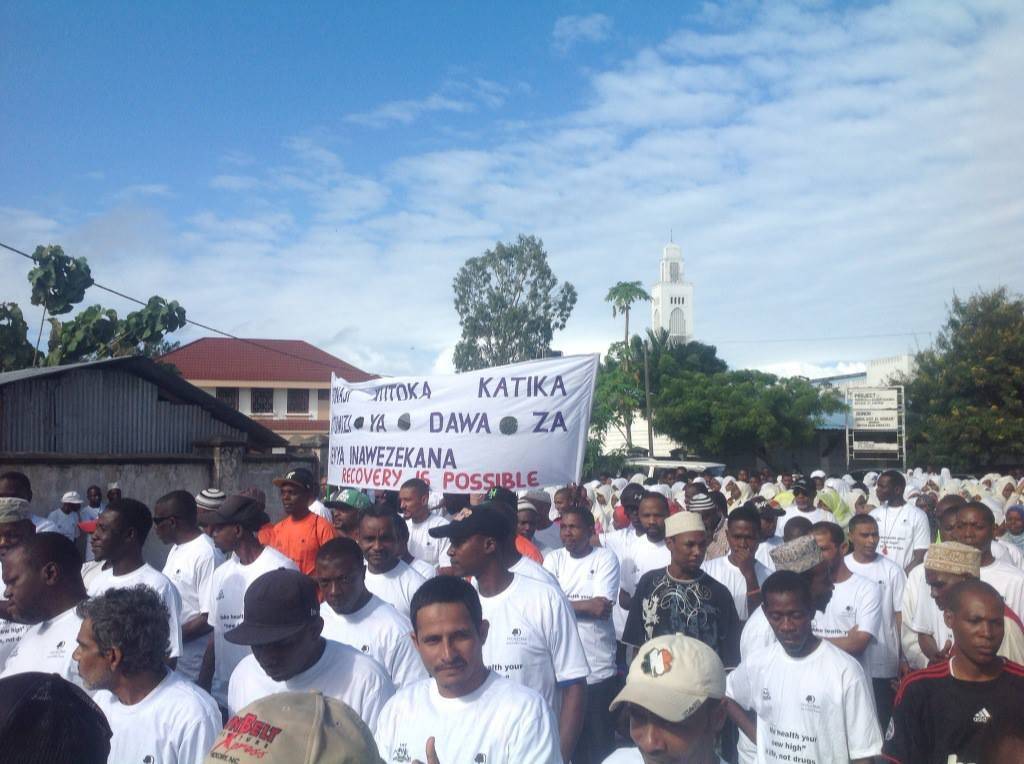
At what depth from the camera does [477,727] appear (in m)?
2.96

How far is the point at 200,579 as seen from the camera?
5543 millimetres

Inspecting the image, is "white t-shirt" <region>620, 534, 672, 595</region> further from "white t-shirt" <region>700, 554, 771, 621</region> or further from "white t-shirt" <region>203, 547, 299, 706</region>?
"white t-shirt" <region>203, 547, 299, 706</region>

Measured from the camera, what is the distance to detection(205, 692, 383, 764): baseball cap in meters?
1.60

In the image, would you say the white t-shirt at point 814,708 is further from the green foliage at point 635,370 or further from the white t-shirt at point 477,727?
the green foliage at point 635,370

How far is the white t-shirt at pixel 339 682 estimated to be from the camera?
340 cm

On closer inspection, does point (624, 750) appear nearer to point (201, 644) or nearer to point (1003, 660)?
point (1003, 660)

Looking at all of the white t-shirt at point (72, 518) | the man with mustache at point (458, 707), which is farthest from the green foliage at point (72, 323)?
the man with mustache at point (458, 707)

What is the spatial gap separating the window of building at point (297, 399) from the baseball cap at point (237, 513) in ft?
135

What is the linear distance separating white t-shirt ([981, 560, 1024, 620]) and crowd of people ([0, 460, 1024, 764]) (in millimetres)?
16

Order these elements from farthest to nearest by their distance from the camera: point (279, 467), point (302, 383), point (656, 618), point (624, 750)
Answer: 1. point (302, 383)
2. point (279, 467)
3. point (656, 618)
4. point (624, 750)

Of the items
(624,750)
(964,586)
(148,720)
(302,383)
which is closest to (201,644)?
(148,720)

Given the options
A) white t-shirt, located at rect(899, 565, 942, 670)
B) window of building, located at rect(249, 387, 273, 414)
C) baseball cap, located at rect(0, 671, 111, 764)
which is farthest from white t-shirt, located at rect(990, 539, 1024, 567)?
window of building, located at rect(249, 387, 273, 414)

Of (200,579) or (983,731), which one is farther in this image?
(200,579)

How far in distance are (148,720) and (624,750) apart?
1504 mm
